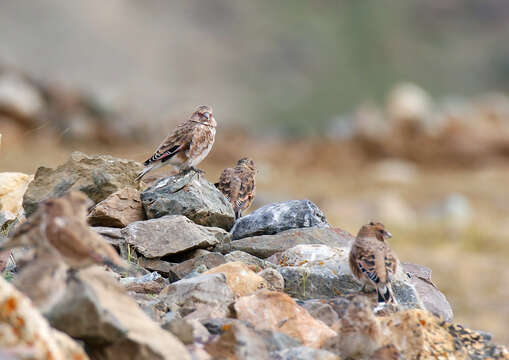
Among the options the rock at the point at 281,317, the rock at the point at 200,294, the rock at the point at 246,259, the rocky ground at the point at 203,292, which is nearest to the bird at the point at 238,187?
the rocky ground at the point at 203,292

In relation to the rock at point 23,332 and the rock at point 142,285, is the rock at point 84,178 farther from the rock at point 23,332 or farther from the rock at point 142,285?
the rock at point 23,332

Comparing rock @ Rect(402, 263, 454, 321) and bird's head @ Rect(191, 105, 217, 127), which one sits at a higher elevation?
bird's head @ Rect(191, 105, 217, 127)

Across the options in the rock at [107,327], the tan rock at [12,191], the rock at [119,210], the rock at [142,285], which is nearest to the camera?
the rock at [107,327]

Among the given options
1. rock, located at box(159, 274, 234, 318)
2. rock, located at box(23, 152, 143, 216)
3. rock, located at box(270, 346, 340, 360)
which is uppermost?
rock, located at box(23, 152, 143, 216)

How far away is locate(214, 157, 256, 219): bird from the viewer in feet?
24.4

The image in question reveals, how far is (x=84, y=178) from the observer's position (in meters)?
6.62

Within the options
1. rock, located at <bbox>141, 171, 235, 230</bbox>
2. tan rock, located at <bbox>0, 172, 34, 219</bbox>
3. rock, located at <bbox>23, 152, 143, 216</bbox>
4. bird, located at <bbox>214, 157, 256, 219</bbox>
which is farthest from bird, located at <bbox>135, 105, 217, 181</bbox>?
tan rock, located at <bbox>0, 172, 34, 219</bbox>

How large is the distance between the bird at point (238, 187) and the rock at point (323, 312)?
2491 millimetres

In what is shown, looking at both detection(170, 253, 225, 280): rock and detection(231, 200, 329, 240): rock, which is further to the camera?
detection(231, 200, 329, 240): rock

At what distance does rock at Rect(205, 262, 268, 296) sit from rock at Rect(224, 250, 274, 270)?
50 centimetres

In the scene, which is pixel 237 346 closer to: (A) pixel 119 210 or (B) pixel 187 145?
(A) pixel 119 210

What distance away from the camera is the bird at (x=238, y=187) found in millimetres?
7430

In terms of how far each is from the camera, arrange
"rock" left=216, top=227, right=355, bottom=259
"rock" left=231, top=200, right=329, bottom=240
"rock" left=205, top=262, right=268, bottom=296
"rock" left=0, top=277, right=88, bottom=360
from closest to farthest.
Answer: "rock" left=0, top=277, right=88, bottom=360, "rock" left=205, top=262, right=268, bottom=296, "rock" left=216, top=227, right=355, bottom=259, "rock" left=231, top=200, right=329, bottom=240

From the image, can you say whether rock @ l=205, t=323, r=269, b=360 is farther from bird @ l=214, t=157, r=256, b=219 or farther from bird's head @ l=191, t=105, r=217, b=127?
bird's head @ l=191, t=105, r=217, b=127
